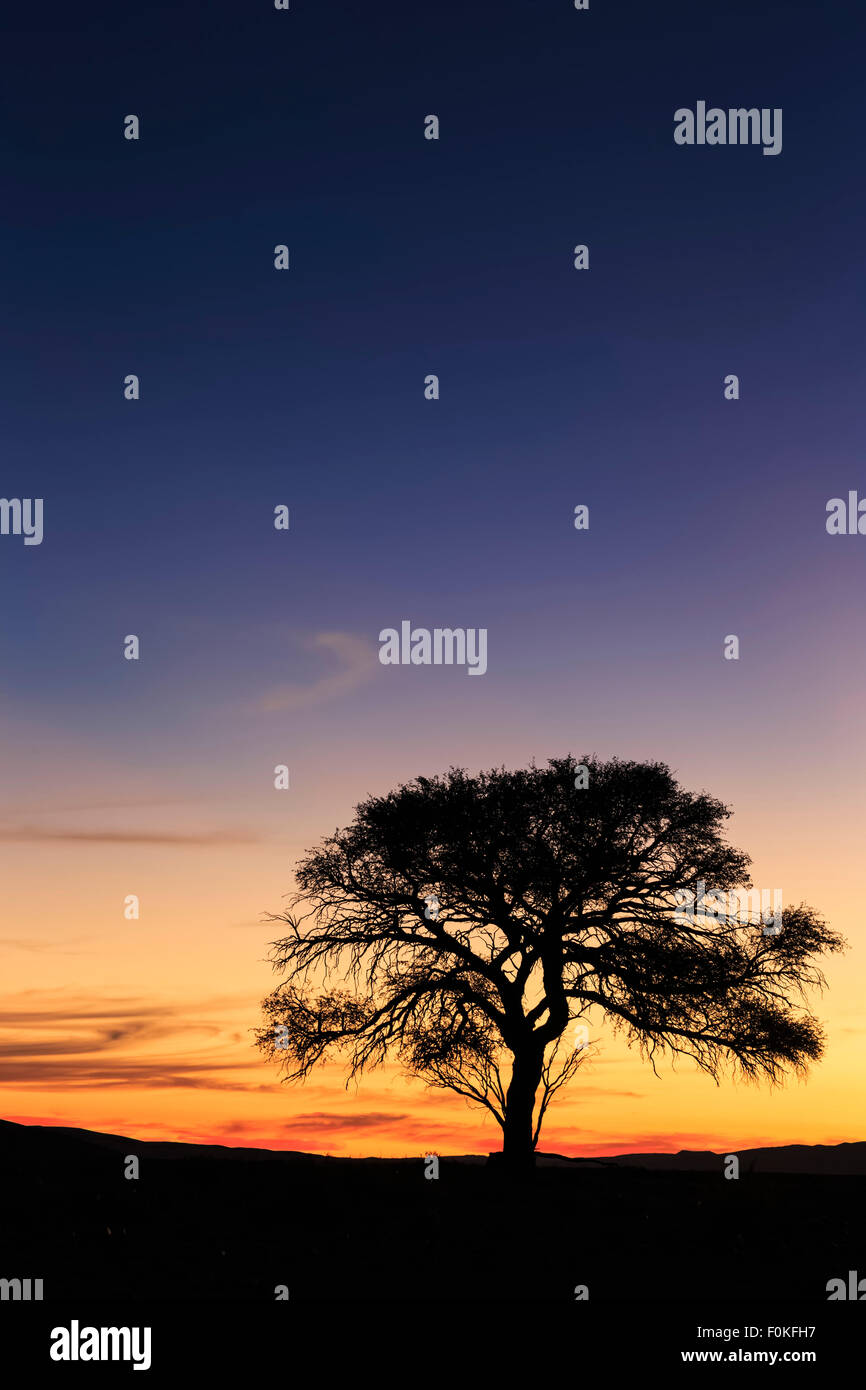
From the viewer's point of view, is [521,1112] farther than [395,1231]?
Yes

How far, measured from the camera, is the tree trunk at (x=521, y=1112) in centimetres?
2736

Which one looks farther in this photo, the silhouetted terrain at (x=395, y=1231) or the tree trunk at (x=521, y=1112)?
the tree trunk at (x=521, y=1112)

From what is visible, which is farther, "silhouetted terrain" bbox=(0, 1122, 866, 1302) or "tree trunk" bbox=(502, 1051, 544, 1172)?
"tree trunk" bbox=(502, 1051, 544, 1172)

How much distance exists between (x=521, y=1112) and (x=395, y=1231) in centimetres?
648

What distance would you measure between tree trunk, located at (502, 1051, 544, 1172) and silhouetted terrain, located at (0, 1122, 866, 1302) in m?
0.48

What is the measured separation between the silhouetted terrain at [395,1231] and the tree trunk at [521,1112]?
0.48m

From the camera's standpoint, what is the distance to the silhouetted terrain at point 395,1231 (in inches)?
748

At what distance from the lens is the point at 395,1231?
21.7 metres

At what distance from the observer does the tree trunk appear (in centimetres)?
2736

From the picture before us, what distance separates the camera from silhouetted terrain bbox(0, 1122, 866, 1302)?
19.0 metres

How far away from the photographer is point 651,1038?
2797 cm
